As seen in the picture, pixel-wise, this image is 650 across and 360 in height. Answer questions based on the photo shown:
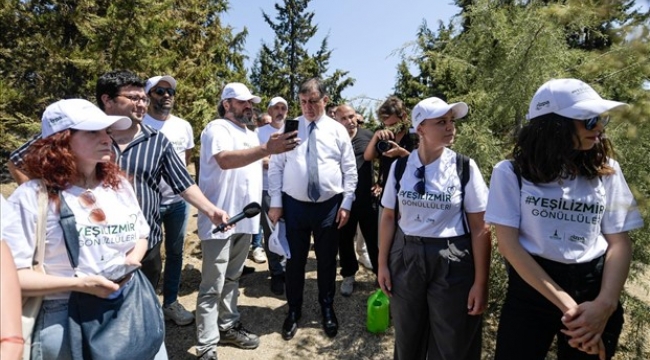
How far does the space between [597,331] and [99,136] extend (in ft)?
8.36

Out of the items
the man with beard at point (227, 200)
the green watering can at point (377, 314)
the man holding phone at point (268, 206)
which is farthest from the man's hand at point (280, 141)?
the green watering can at point (377, 314)

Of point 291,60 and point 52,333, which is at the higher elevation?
point 291,60

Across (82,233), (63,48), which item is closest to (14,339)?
(82,233)

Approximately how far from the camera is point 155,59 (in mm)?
6773

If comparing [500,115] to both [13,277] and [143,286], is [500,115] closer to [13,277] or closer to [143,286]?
[143,286]

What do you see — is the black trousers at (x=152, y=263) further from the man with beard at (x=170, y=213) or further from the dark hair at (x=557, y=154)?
the dark hair at (x=557, y=154)

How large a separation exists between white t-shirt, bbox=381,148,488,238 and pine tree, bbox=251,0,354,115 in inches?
718

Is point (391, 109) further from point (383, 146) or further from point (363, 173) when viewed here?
point (363, 173)

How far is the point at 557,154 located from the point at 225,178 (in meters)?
2.54

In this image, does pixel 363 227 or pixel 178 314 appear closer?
pixel 178 314

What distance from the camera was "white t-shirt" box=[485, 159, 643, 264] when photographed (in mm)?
1878

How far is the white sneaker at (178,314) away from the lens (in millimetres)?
4004

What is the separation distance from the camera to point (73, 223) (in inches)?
69.8

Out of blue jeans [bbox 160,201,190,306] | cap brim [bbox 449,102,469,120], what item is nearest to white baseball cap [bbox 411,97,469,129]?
cap brim [bbox 449,102,469,120]
